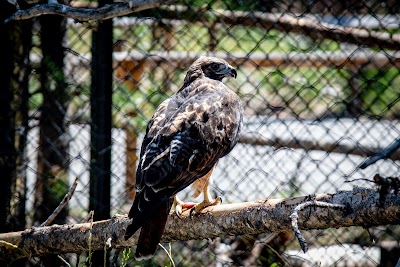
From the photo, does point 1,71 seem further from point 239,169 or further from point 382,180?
point 382,180

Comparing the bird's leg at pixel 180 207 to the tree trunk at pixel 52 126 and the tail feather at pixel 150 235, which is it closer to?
the tail feather at pixel 150 235

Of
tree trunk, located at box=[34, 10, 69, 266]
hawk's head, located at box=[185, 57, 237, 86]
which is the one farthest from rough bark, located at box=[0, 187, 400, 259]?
hawk's head, located at box=[185, 57, 237, 86]

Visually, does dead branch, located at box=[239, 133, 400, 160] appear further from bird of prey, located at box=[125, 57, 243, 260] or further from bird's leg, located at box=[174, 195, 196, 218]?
bird's leg, located at box=[174, 195, 196, 218]

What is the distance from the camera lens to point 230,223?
96.0 inches

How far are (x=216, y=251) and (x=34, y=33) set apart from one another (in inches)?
64.6

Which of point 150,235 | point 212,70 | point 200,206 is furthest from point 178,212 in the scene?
point 212,70

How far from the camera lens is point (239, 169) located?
3.92 metres

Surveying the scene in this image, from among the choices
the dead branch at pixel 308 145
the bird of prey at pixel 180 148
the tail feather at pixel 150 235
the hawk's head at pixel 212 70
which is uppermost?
the hawk's head at pixel 212 70

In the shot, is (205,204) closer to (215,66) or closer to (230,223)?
(230,223)

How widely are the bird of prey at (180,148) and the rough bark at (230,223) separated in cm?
15

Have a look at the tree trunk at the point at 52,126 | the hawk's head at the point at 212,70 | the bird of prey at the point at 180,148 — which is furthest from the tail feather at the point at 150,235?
the tree trunk at the point at 52,126

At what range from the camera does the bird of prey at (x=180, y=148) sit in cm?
248

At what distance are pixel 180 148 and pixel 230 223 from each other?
16.3 inches

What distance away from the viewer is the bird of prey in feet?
8.13
